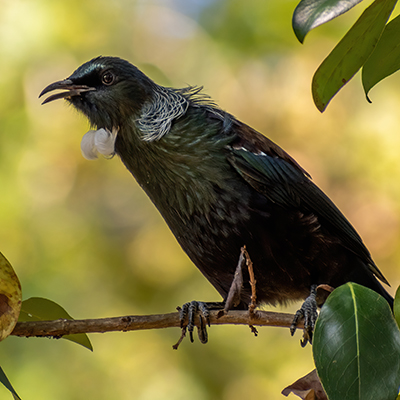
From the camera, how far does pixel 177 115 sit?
5.74ft

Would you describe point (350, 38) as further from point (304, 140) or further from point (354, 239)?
point (304, 140)

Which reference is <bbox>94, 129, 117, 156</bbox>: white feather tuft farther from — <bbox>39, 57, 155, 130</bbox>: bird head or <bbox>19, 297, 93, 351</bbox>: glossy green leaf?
<bbox>19, 297, 93, 351</bbox>: glossy green leaf

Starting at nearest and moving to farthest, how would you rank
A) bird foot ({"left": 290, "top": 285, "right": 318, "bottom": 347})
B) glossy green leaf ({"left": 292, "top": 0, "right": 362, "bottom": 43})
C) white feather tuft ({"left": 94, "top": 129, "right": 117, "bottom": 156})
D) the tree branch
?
glossy green leaf ({"left": 292, "top": 0, "right": 362, "bottom": 43}) < the tree branch < bird foot ({"left": 290, "top": 285, "right": 318, "bottom": 347}) < white feather tuft ({"left": 94, "top": 129, "right": 117, "bottom": 156})

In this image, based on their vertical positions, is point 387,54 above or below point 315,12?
below

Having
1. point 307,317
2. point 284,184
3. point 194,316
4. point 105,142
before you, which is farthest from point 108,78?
point 307,317

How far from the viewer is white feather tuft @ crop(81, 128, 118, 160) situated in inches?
69.3

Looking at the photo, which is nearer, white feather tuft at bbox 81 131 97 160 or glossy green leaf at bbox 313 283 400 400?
glossy green leaf at bbox 313 283 400 400

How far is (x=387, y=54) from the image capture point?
3.61ft

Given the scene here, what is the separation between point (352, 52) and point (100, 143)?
0.95 metres

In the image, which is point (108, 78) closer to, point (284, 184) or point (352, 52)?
point (284, 184)

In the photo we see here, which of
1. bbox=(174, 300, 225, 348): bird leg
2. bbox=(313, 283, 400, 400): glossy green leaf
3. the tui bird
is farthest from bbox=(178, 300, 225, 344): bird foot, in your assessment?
bbox=(313, 283, 400, 400): glossy green leaf

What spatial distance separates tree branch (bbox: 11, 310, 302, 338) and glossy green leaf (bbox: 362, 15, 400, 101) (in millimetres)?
565

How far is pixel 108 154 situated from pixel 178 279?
2001 millimetres

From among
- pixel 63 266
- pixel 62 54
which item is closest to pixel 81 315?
pixel 63 266
